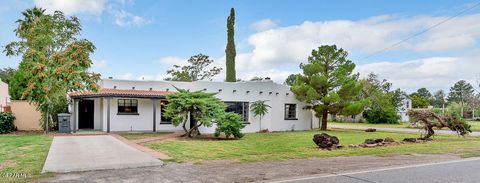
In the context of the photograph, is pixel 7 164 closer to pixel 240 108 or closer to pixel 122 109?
pixel 122 109

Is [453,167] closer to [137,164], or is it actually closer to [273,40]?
[137,164]

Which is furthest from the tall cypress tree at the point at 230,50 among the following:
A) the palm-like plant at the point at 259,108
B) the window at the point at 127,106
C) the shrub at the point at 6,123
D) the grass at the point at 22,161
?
the grass at the point at 22,161

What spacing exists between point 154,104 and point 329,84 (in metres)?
12.0

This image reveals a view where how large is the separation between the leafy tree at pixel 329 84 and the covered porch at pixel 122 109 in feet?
31.7

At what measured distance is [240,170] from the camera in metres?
8.33

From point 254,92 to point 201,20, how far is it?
5.90 meters

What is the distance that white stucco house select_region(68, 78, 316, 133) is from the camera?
19.9 meters

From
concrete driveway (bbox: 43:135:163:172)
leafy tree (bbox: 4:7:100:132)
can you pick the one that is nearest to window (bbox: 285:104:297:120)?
leafy tree (bbox: 4:7:100:132)

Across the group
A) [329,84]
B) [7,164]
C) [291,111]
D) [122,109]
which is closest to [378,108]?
[329,84]

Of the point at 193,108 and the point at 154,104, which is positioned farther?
the point at 154,104

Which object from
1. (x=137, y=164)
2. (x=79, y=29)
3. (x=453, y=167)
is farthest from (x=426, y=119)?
(x=79, y=29)

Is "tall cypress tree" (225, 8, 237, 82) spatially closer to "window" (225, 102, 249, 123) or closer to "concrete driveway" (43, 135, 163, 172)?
"window" (225, 102, 249, 123)

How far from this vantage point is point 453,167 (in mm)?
9008

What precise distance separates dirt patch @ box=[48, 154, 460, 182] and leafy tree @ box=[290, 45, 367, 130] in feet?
45.3
